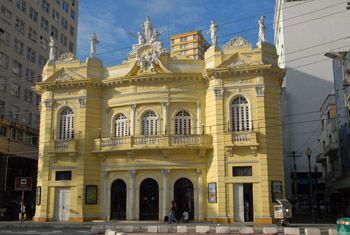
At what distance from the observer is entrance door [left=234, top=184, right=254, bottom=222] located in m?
31.8

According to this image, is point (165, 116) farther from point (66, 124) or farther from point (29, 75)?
point (29, 75)

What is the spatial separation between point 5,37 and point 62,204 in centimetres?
2473

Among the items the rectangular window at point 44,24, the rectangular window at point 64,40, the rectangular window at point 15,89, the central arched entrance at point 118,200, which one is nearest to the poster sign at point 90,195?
the central arched entrance at point 118,200

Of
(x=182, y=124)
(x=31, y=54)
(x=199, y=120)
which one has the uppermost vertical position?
(x=31, y=54)

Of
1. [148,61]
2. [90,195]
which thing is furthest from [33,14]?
[90,195]

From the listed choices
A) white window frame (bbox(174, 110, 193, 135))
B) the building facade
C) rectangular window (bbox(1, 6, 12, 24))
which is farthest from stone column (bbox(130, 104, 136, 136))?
rectangular window (bbox(1, 6, 12, 24))

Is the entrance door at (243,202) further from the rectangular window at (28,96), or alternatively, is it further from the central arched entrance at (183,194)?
the rectangular window at (28,96)

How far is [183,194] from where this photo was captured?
34.1 m

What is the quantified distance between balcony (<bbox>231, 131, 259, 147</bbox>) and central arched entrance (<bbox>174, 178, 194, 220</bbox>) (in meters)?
4.92

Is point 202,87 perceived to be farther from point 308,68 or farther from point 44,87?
point 308,68

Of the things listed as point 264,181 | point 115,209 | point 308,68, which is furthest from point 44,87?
point 308,68

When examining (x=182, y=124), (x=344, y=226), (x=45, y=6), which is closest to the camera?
(x=344, y=226)

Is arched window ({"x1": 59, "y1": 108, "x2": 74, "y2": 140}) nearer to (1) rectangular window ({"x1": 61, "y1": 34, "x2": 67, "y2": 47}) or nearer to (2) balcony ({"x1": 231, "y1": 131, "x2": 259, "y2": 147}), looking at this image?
(2) balcony ({"x1": 231, "y1": 131, "x2": 259, "y2": 147})

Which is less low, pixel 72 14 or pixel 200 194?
pixel 72 14
